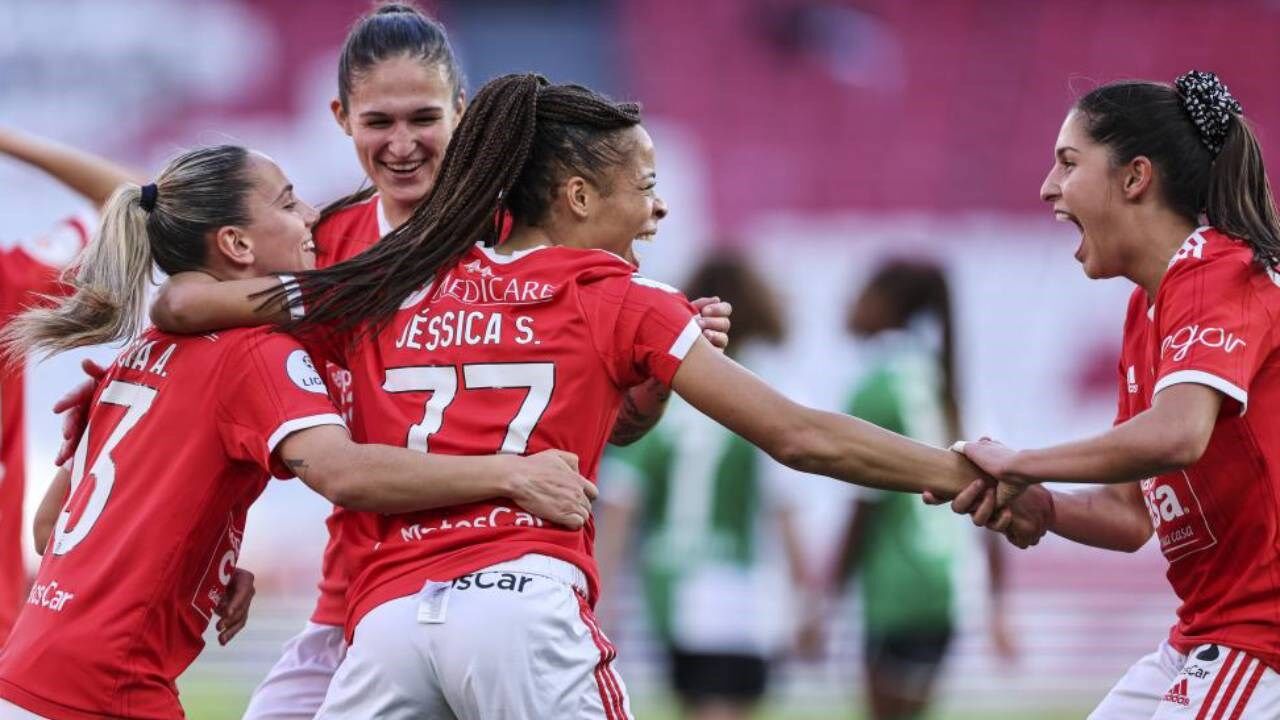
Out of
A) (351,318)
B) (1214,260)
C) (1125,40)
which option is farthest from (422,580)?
(1125,40)

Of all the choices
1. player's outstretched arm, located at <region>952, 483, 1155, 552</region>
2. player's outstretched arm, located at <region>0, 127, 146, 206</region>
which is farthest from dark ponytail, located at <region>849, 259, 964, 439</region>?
player's outstretched arm, located at <region>0, 127, 146, 206</region>

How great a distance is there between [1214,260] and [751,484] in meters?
4.44

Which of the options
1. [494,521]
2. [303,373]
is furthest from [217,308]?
[494,521]

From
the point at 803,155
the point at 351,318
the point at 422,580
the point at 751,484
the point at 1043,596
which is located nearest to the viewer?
the point at 422,580

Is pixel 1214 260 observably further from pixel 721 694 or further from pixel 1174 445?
pixel 721 694

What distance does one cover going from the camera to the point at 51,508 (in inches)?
177

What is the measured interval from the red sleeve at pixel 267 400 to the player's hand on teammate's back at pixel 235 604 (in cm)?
48

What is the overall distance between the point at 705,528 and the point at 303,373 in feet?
14.6

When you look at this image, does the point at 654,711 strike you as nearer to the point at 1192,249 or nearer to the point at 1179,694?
the point at 1179,694

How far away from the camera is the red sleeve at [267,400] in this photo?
3.84 meters

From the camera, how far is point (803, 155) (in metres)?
14.4

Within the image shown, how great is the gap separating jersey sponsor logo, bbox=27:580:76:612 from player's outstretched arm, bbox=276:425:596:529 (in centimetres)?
63

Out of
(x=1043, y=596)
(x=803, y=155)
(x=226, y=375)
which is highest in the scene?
(x=803, y=155)

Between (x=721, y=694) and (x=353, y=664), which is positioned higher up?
(x=353, y=664)
